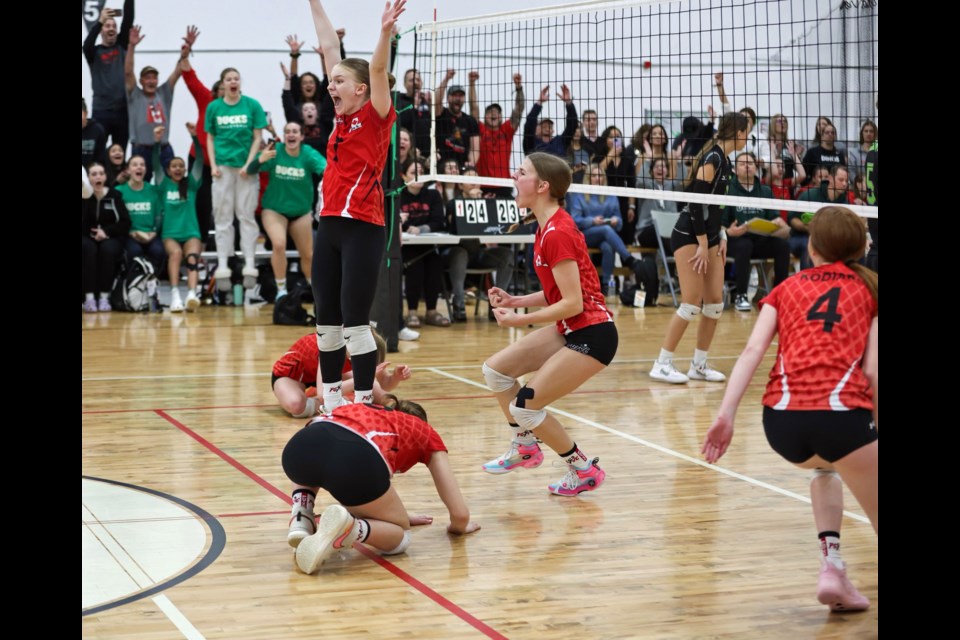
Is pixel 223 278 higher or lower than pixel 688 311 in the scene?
higher

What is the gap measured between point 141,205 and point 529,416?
769 centimetres

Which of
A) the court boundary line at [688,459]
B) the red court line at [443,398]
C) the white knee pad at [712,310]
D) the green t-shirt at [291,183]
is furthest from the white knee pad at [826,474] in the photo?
the green t-shirt at [291,183]

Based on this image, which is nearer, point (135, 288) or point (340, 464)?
point (340, 464)

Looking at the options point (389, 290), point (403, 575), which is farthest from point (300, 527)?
point (389, 290)

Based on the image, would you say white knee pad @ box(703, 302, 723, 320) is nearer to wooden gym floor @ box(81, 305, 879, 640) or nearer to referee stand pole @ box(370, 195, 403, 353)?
wooden gym floor @ box(81, 305, 879, 640)

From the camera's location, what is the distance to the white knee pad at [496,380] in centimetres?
467

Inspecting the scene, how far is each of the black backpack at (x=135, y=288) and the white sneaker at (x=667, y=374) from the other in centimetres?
565

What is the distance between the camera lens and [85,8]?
11.8 meters

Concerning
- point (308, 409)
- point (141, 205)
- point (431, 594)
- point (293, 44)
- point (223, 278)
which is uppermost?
point (293, 44)

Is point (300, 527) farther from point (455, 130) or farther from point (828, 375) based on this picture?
point (455, 130)

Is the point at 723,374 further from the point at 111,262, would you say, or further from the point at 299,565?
the point at 111,262

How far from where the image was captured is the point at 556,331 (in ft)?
15.4

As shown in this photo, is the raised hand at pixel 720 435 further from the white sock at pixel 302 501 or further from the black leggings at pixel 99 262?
the black leggings at pixel 99 262
